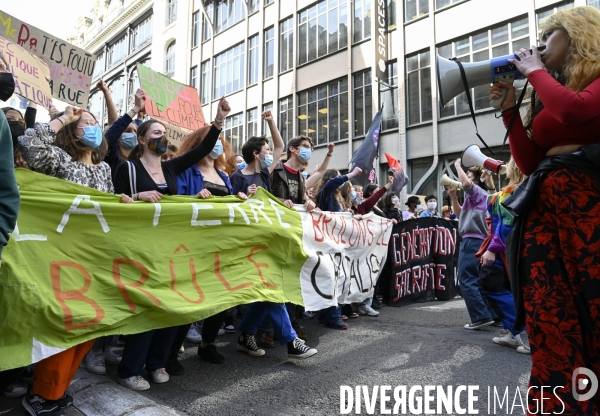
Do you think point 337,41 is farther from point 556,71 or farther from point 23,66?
point 556,71

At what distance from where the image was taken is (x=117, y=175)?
A: 367 centimetres

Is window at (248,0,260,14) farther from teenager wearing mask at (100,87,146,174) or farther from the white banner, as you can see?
teenager wearing mask at (100,87,146,174)

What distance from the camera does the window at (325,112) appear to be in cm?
2008

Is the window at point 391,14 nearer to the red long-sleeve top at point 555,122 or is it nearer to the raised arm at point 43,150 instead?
the raised arm at point 43,150

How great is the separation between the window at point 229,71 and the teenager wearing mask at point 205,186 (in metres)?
22.3

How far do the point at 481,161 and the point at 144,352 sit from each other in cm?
323

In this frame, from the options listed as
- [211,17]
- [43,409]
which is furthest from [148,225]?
[211,17]

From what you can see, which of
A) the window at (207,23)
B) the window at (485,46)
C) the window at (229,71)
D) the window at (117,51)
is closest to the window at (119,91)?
the window at (117,51)

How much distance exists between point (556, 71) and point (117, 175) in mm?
3019

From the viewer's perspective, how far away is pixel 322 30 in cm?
2133

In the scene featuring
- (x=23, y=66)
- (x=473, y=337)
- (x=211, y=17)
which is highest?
(x=211, y=17)

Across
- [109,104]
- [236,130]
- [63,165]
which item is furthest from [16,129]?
[236,130]

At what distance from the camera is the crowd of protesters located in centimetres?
181

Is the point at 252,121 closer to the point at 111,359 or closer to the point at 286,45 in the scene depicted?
the point at 286,45
